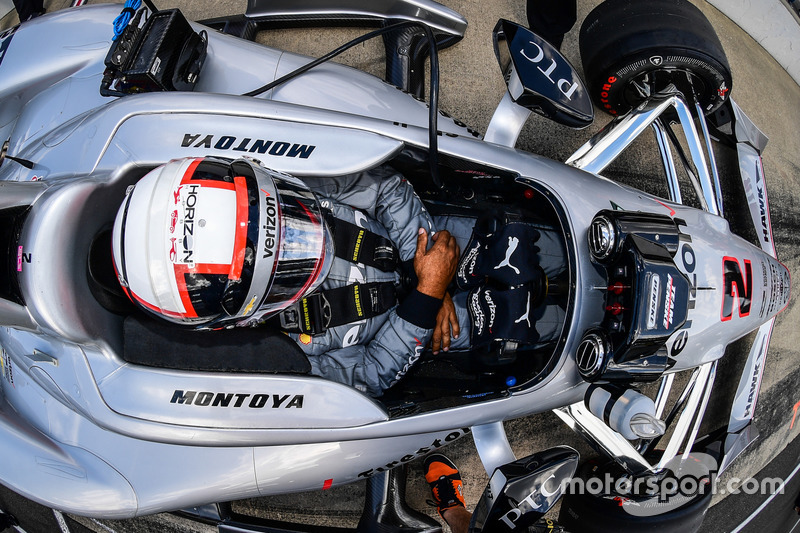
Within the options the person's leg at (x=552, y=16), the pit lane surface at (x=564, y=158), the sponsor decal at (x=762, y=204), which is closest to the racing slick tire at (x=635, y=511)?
the pit lane surface at (x=564, y=158)

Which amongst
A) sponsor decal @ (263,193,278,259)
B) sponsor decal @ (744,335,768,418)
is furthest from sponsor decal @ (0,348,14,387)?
sponsor decal @ (744,335,768,418)

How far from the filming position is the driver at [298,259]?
1.25 metres

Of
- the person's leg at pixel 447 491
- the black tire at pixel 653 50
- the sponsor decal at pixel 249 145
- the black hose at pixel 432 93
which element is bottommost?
the person's leg at pixel 447 491

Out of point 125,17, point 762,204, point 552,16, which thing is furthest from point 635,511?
point 125,17

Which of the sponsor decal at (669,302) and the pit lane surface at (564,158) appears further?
the pit lane surface at (564,158)

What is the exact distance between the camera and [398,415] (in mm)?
1581

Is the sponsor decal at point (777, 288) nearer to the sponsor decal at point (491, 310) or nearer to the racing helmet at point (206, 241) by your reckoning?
the sponsor decal at point (491, 310)

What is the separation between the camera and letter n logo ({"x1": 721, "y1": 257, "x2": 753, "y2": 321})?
70.7 inches

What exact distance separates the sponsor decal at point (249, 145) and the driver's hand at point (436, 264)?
548 mm

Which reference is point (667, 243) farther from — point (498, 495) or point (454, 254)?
point (498, 495)

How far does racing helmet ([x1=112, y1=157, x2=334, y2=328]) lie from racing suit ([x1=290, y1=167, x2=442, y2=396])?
0.41 m

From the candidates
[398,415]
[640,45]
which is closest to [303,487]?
[398,415]

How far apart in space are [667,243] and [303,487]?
1.63 m

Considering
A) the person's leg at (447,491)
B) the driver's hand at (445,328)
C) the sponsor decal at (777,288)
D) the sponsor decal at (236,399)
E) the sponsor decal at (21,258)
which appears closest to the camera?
the sponsor decal at (21,258)
